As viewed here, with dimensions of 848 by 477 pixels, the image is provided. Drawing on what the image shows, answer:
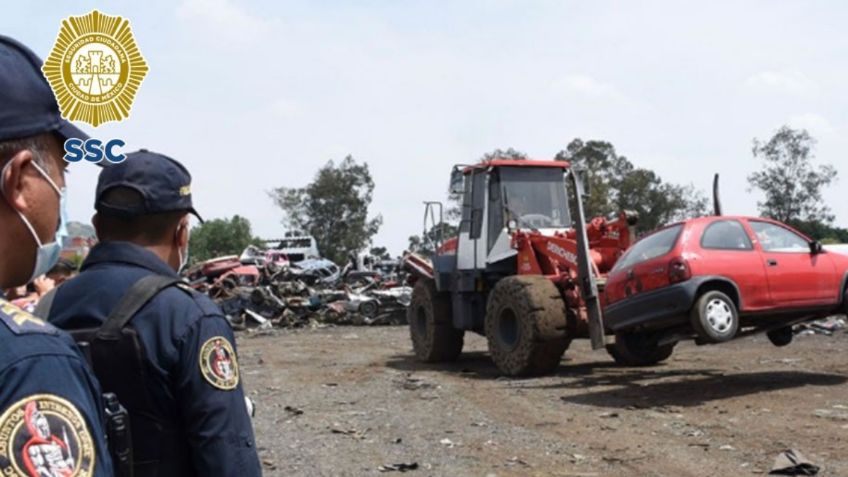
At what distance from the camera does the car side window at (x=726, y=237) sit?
937 cm

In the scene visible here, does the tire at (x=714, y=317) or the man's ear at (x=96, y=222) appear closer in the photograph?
the man's ear at (x=96, y=222)

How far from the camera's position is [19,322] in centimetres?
135

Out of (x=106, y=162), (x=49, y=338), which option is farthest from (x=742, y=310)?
(x=49, y=338)

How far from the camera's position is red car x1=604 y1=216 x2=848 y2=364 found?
9.00 m

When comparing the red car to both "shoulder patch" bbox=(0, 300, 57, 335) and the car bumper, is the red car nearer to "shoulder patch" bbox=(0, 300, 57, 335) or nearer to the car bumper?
the car bumper

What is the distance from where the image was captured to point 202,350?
239cm

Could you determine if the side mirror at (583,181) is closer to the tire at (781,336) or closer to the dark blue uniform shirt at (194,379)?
the tire at (781,336)

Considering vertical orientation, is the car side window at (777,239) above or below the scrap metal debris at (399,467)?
above

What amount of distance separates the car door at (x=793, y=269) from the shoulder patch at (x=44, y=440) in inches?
348

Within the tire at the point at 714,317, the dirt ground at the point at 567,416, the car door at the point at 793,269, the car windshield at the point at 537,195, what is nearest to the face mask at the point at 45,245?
the dirt ground at the point at 567,416

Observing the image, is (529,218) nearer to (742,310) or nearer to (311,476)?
(742,310)

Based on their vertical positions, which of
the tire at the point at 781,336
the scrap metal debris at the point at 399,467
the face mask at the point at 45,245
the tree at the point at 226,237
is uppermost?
the tree at the point at 226,237

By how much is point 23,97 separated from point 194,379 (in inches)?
40.7

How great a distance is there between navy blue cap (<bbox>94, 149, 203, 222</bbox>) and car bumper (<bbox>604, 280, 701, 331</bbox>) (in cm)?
702
